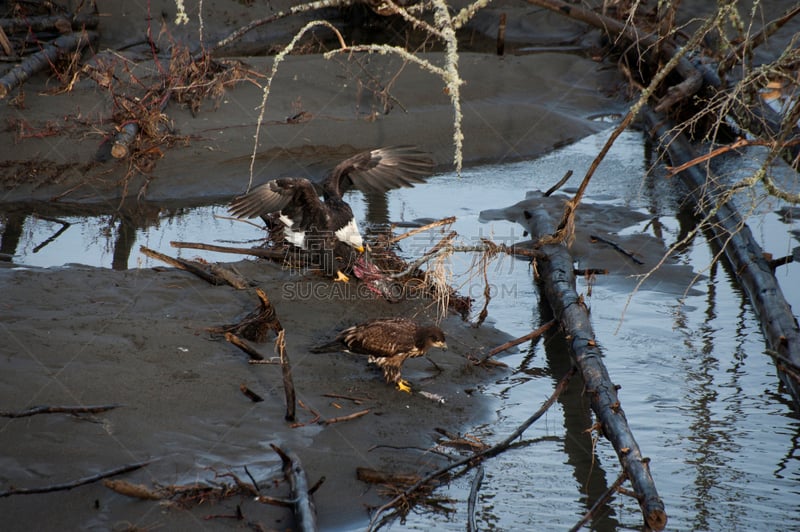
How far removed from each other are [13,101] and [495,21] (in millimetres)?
10878

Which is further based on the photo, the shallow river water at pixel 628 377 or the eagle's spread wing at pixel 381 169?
the eagle's spread wing at pixel 381 169

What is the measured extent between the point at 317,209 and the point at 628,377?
2.90 meters

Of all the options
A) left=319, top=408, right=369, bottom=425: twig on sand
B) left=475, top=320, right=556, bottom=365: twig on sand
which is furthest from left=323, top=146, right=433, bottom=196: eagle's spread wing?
left=319, top=408, right=369, bottom=425: twig on sand

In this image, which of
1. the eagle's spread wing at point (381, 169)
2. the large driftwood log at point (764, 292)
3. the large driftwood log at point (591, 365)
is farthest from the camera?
the eagle's spread wing at point (381, 169)

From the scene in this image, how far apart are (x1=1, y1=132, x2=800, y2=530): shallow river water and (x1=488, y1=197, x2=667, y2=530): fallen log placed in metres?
0.38

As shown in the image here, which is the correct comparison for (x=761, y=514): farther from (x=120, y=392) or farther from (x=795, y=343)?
(x=120, y=392)

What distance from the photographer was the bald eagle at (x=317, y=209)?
7.15 m

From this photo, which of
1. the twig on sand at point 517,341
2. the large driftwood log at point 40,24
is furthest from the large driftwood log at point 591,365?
the large driftwood log at point 40,24

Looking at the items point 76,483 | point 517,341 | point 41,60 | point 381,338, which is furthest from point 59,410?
point 41,60

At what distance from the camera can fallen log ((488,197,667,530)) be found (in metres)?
4.13

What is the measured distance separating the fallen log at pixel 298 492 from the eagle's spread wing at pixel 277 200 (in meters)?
2.98

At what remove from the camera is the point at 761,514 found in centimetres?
463

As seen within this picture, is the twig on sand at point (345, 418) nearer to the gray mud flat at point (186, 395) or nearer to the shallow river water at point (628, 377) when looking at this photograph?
the gray mud flat at point (186, 395)

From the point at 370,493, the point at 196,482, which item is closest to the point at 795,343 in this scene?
the point at 370,493
